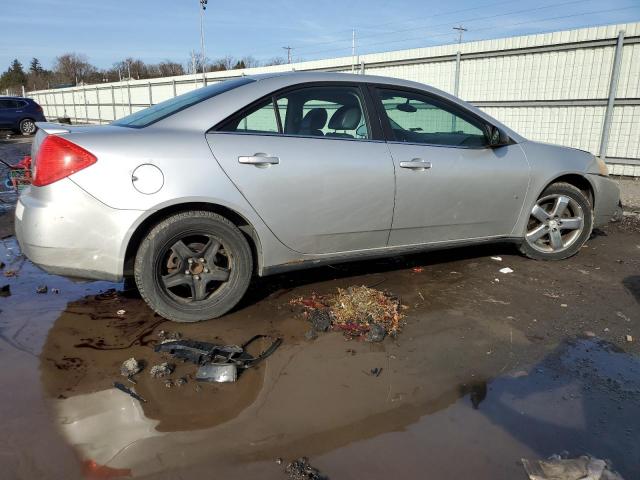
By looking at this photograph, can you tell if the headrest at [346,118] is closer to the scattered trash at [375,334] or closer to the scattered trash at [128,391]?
the scattered trash at [375,334]

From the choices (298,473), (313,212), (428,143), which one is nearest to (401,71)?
(428,143)

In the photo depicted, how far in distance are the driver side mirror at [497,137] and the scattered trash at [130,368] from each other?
327cm

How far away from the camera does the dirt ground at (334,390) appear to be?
213cm

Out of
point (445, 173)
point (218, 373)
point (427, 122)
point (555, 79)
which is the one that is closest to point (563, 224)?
point (445, 173)

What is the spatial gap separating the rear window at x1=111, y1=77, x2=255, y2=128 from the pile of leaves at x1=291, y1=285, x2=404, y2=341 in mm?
1637

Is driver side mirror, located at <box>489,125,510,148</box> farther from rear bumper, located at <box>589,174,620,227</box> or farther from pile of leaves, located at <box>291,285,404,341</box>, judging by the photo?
pile of leaves, located at <box>291,285,404,341</box>

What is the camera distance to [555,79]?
34.2ft

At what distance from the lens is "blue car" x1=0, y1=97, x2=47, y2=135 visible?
21.6m

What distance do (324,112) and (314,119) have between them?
148mm

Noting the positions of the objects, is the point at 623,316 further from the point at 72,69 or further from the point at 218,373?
the point at 72,69

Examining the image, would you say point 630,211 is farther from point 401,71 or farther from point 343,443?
point 401,71

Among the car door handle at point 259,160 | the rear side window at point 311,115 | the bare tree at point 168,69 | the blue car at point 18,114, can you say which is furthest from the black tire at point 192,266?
the bare tree at point 168,69

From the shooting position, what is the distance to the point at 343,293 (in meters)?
3.95

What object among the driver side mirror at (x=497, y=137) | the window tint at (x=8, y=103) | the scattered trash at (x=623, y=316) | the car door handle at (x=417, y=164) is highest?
the window tint at (x=8, y=103)
